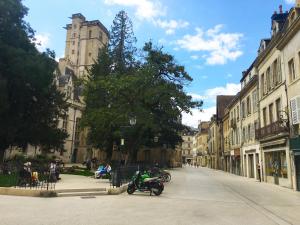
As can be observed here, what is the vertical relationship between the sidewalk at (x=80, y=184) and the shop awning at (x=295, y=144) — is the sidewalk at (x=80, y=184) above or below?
below

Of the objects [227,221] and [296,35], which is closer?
[227,221]

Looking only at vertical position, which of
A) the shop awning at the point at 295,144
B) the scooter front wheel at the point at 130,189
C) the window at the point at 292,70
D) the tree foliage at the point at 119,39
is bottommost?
the scooter front wheel at the point at 130,189

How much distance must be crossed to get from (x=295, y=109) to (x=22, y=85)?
21443 mm

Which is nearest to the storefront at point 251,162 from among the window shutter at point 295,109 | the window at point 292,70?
the window shutter at point 295,109

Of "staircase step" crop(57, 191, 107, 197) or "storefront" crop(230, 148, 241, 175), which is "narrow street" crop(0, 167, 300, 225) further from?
"storefront" crop(230, 148, 241, 175)

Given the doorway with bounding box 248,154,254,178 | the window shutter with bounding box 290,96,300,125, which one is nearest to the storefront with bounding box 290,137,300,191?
the window shutter with bounding box 290,96,300,125

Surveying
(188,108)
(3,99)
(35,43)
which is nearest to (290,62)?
(188,108)

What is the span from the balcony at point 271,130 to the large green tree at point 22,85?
1915 centimetres

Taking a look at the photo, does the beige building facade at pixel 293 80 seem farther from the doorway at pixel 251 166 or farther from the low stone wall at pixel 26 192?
the low stone wall at pixel 26 192

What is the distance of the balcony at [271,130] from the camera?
20.7 m

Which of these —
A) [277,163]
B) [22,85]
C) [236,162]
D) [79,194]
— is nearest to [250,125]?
[277,163]

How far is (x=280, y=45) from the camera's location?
840 inches

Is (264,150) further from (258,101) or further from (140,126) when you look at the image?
(140,126)

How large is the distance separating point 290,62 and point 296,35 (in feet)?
6.48
